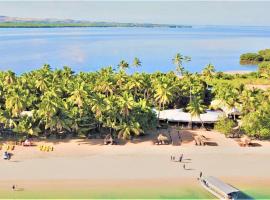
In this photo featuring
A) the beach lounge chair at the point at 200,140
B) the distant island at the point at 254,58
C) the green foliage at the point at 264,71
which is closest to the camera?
the beach lounge chair at the point at 200,140

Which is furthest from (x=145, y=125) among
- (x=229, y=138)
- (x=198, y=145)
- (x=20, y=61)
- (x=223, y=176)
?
(x=20, y=61)

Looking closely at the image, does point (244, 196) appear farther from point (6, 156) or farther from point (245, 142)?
point (6, 156)

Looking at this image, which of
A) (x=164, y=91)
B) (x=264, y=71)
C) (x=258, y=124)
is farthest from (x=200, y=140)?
(x=264, y=71)

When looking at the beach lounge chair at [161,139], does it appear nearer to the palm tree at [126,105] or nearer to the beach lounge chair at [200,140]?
the beach lounge chair at [200,140]

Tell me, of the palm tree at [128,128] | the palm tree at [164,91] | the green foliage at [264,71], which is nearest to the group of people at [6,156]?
the palm tree at [128,128]

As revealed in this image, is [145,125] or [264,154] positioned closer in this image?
[264,154]

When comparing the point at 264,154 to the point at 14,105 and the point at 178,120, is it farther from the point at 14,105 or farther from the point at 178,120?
the point at 14,105
